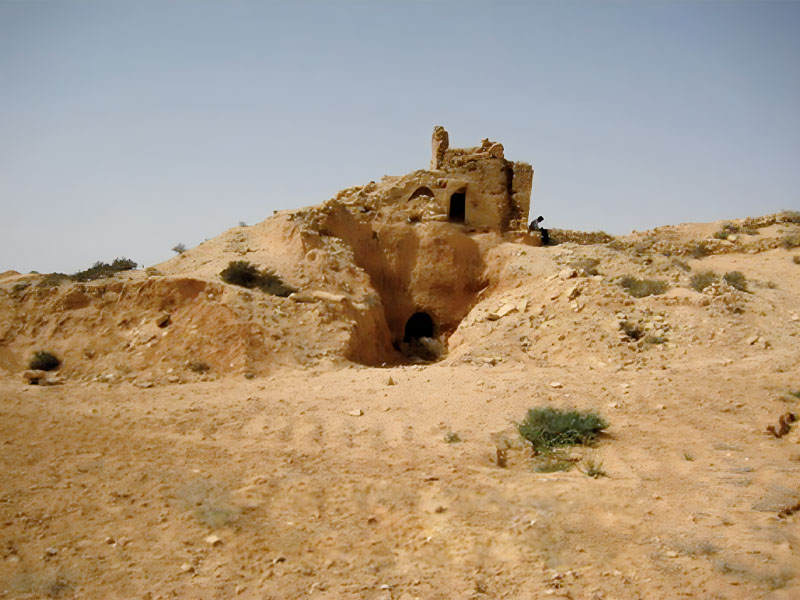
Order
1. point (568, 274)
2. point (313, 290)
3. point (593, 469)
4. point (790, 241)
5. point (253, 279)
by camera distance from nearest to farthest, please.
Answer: point (593, 469) → point (253, 279) → point (313, 290) → point (568, 274) → point (790, 241)

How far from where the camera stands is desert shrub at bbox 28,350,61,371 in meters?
8.87

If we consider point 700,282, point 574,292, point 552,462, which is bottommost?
point 552,462

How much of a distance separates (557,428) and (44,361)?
7870mm

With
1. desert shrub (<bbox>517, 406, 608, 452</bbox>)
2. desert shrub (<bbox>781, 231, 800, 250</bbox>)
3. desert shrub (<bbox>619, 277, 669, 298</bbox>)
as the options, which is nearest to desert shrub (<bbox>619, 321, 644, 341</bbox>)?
desert shrub (<bbox>619, 277, 669, 298</bbox>)

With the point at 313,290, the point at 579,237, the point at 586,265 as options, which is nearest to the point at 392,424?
the point at 313,290

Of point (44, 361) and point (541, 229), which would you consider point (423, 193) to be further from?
point (44, 361)

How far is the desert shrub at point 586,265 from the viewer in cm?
1220

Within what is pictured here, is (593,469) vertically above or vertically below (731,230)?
below

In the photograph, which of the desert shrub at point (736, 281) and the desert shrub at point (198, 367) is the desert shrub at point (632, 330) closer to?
the desert shrub at point (736, 281)

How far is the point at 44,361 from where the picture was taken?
8.93 m

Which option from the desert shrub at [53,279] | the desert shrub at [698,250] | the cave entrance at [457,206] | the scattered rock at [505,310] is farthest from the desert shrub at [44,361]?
A: the desert shrub at [698,250]

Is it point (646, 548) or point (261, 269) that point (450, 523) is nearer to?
point (646, 548)

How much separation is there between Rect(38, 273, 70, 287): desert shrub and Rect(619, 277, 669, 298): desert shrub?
11057 mm

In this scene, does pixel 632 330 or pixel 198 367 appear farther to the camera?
pixel 632 330
